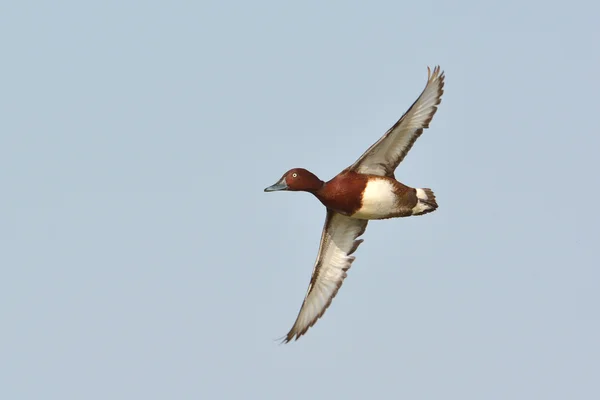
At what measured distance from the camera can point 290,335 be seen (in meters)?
16.9

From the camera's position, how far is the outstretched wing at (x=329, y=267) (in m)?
17.0

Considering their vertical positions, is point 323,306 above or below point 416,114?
below

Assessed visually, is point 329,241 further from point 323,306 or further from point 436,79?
point 436,79

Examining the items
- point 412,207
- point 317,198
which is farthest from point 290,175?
point 412,207

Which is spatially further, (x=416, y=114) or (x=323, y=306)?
(x=323, y=306)

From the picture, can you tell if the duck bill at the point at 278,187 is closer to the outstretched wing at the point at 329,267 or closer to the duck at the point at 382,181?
the duck at the point at 382,181

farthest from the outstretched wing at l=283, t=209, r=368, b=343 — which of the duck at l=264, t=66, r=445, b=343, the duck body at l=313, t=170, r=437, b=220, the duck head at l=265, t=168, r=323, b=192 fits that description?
the duck head at l=265, t=168, r=323, b=192

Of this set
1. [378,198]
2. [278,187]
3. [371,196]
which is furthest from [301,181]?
[378,198]

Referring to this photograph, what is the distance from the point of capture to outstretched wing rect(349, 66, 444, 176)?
15.7 metres

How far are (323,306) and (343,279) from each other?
1.72ft

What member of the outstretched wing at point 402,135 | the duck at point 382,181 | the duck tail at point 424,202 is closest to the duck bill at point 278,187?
the duck at point 382,181

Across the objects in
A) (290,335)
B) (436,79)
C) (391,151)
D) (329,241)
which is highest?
(436,79)

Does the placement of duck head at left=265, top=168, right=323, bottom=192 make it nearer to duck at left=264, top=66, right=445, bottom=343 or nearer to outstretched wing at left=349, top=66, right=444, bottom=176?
duck at left=264, top=66, right=445, bottom=343

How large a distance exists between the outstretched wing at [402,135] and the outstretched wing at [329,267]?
1.18 m
